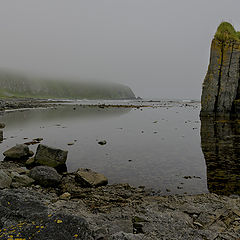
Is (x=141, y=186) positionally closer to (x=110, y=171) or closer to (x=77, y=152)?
(x=110, y=171)

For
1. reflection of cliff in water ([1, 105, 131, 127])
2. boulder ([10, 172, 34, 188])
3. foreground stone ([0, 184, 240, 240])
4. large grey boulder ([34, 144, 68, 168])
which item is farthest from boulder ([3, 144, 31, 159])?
reflection of cliff in water ([1, 105, 131, 127])

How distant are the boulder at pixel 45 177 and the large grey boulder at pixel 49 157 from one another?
280 cm

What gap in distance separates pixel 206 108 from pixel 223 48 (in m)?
15.6

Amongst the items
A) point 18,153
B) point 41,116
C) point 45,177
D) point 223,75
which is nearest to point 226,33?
point 223,75

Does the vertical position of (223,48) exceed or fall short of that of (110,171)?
it exceeds it

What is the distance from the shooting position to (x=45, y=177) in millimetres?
12312

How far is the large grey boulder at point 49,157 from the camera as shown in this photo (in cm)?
1562

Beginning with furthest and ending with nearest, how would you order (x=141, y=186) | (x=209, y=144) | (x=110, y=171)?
(x=209, y=144), (x=110, y=171), (x=141, y=186)

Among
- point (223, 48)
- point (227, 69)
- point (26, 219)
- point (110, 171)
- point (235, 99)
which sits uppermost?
point (223, 48)

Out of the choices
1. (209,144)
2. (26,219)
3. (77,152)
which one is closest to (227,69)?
(209,144)

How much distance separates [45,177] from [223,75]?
4847 centimetres

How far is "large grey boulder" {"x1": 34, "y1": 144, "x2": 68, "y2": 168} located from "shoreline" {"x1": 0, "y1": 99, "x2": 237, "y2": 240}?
389 centimetres

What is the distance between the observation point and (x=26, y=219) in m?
6.89

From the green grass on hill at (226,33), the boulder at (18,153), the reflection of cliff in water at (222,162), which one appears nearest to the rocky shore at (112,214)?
the reflection of cliff in water at (222,162)
